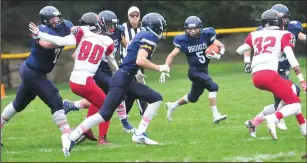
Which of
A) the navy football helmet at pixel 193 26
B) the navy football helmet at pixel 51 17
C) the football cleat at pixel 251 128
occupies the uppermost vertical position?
the navy football helmet at pixel 51 17

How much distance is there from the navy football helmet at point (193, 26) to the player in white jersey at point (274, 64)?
2134mm

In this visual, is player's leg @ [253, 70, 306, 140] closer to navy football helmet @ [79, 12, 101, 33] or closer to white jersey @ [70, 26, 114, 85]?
white jersey @ [70, 26, 114, 85]

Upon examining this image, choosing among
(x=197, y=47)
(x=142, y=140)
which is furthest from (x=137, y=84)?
(x=197, y=47)

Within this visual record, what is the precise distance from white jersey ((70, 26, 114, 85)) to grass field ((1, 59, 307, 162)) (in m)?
0.88

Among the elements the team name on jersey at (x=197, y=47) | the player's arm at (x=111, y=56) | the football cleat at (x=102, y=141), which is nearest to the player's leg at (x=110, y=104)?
the player's arm at (x=111, y=56)

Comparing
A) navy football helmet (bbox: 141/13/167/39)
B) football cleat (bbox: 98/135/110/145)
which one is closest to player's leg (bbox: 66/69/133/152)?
navy football helmet (bbox: 141/13/167/39)

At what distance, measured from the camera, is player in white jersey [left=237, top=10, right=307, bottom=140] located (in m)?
8.16

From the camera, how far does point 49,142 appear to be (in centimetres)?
946

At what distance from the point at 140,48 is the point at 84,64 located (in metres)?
0.79

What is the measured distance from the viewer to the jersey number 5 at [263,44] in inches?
330

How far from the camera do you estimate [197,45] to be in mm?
10984

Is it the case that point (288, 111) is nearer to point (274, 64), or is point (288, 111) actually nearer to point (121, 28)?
point (274, 64)

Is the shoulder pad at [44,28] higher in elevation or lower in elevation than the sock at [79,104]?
higher

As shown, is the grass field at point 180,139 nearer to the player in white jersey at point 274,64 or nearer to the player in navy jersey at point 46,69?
the player in white jersey at point 274,64
